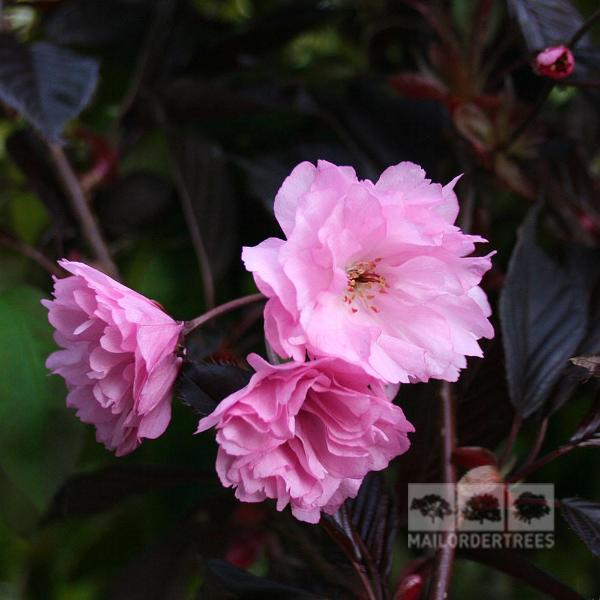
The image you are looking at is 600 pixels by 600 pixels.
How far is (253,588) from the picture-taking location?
44 cm

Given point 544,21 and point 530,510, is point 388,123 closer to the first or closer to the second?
point 544,21

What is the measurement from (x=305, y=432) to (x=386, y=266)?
3.9 inches

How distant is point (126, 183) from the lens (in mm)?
754

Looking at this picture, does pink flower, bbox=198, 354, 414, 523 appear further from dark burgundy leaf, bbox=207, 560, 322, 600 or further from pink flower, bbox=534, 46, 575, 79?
pink flower, bbox=534, 46, 575, 79

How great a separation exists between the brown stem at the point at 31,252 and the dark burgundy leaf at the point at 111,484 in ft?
0.57

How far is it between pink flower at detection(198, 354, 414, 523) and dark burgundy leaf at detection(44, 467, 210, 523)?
25 centimetres

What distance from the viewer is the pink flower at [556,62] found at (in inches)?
19.5

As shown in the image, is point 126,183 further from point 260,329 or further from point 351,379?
point 351,379

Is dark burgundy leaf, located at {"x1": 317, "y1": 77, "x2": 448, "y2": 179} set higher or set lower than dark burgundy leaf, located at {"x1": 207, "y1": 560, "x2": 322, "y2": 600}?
higher

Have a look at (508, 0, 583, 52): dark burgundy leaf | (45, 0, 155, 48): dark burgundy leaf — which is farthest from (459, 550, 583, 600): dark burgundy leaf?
(45, 0, 155, 48): dark burgundy leaf

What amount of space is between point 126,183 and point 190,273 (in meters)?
0.11

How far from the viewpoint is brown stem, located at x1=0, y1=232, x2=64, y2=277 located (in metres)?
0.65

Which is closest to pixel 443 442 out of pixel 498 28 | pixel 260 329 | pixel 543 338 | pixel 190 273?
pixel 543 338

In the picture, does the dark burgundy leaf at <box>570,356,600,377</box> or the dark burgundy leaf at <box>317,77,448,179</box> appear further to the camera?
the dark burgundy leaf at <box>317,77,448,179</box>
